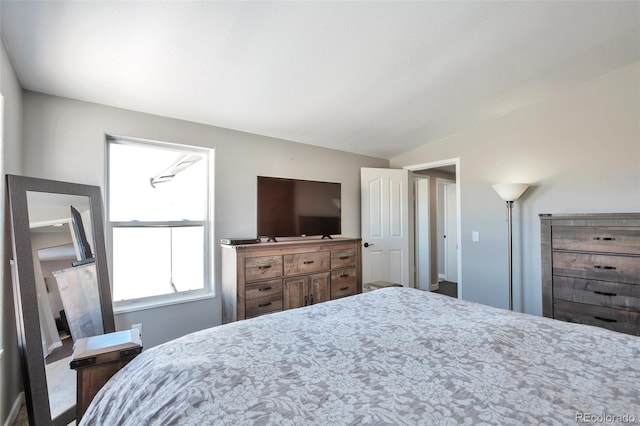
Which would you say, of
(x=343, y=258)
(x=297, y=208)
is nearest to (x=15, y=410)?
(x=297, y=208)

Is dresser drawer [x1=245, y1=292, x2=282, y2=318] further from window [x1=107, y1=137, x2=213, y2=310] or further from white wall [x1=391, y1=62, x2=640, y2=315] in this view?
white wall [x1=391, y1=62, x2=640, y2=315]

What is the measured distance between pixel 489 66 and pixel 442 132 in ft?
4.51

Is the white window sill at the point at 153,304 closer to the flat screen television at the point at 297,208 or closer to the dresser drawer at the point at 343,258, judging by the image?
the flat screen television at the point at 297,208

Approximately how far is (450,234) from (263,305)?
14.4 ft

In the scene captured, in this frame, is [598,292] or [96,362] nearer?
[96,362]

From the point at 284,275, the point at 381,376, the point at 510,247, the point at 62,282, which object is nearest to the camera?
the point at 381,376

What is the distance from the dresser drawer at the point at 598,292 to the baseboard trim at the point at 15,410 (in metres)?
3.79

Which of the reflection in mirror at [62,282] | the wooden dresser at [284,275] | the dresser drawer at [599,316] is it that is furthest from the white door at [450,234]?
the reflection in mirror at [62,282]

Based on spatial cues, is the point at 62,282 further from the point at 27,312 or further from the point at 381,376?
the point at 381,376

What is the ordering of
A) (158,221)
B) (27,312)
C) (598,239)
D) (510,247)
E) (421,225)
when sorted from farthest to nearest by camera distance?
1. (421,225)
2. (510,247)
3. (158,221)
4. (598,239)
5. (27,312)

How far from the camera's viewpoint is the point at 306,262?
120 inches

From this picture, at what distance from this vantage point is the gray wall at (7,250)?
5.31 feet

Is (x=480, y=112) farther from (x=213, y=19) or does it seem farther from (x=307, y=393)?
(x=307, y=393)

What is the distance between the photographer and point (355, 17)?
174cm
